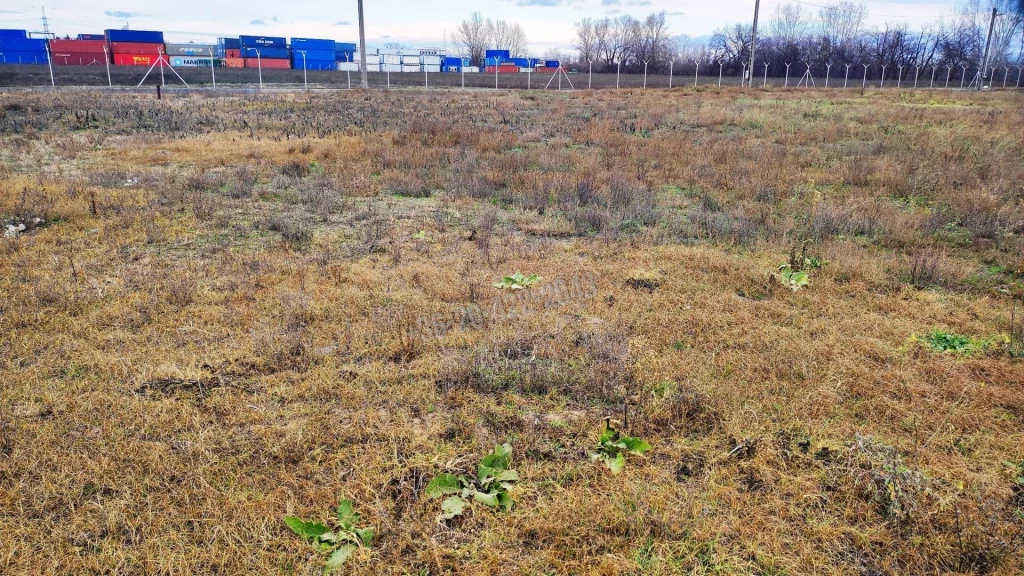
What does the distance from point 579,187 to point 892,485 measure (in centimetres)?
748

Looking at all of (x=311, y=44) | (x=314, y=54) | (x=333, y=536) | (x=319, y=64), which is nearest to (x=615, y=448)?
(x=333, y=536)

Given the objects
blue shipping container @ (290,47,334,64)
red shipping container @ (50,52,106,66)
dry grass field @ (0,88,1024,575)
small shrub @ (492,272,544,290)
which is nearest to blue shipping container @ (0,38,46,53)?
red shipping container @ (50,52,106,66)

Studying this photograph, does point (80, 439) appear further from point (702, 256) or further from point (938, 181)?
point (938, 181)

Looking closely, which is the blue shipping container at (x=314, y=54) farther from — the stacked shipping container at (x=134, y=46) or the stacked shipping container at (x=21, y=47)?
the stacked shipping container at (x=21, y=47)

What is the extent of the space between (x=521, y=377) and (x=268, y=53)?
86589mm

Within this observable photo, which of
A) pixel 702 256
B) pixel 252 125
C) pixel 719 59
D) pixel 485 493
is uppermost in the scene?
pixel 719 59

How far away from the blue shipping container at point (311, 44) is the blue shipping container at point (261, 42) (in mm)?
1333

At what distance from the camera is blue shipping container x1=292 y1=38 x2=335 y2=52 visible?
8038 cm

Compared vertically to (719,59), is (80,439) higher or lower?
lower

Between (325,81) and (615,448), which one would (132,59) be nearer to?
(325,81)

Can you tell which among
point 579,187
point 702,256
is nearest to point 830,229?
point 702,256

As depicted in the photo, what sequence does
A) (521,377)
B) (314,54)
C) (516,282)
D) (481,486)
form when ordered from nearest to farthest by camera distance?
(481,486), (521,377), (516,282), (314,54)

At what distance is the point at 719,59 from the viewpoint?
80375 millimetres

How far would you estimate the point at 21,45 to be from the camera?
66.3 metres
